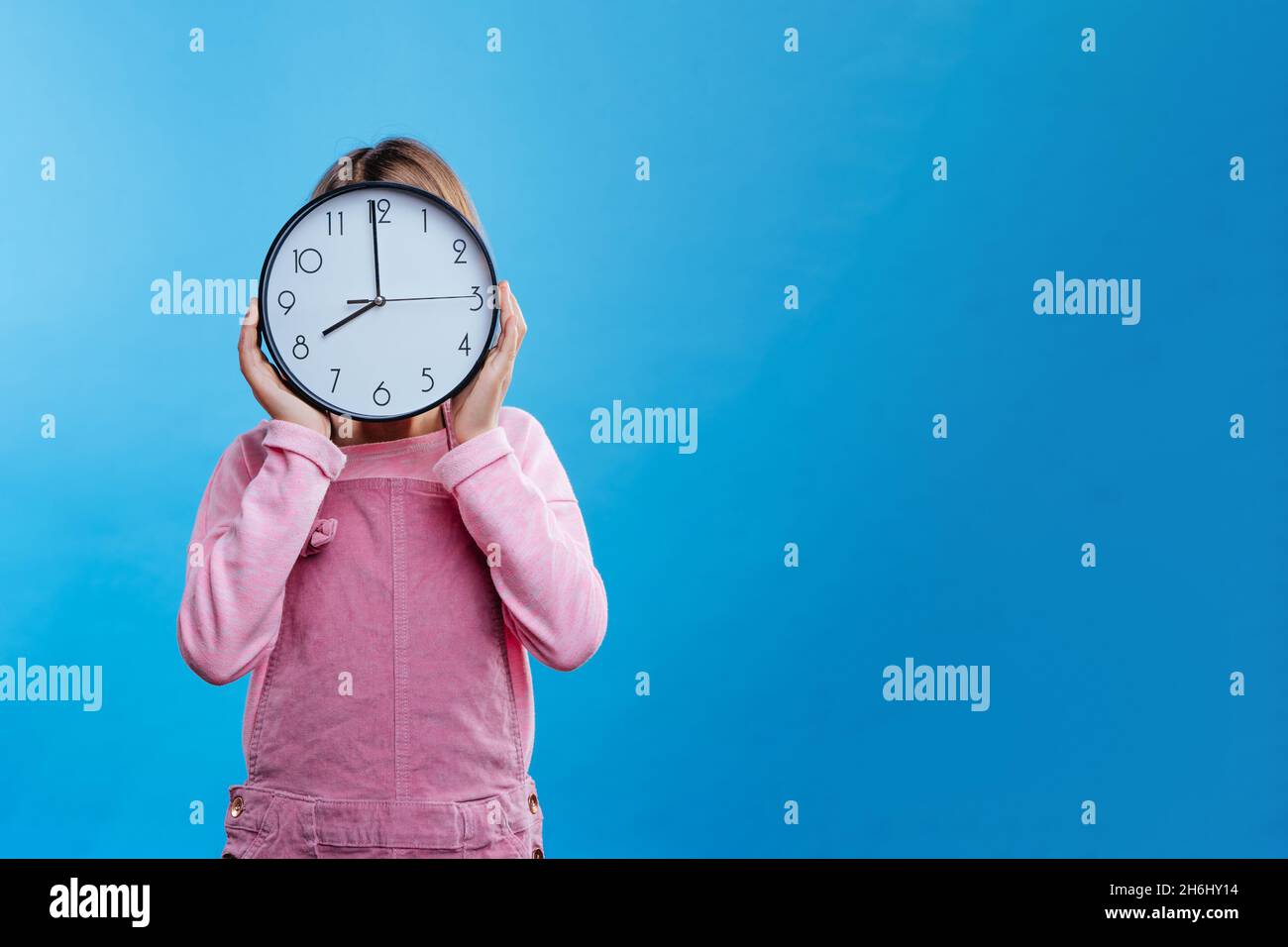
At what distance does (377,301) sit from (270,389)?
0.13 metres

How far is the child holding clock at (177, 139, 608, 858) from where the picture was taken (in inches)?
45.8

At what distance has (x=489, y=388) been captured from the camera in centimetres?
121

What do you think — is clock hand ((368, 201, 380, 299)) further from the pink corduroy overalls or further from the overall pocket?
the overall pocket

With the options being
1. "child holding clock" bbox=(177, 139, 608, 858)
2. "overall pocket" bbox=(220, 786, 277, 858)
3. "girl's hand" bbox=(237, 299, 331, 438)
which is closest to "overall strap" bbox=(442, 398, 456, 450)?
"child holding clock" bbox=(177, 139, 608, 858)

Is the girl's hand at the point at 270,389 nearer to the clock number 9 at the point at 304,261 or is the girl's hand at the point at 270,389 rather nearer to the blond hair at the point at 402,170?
the clock number 9 at the point at 304,261

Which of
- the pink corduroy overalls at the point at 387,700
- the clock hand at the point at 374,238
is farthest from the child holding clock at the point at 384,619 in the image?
the clock hand at the point at 374,238

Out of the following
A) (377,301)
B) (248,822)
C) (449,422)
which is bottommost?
(248,822)

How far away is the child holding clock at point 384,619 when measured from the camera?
1164 millimetres

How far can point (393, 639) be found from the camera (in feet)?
3.95

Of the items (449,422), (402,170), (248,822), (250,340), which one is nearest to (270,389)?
(250,340)

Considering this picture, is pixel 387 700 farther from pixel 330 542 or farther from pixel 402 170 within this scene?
pixel 402 170

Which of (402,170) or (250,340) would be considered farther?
(402,170)

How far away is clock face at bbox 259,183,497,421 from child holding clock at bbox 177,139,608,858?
1.0 inches
